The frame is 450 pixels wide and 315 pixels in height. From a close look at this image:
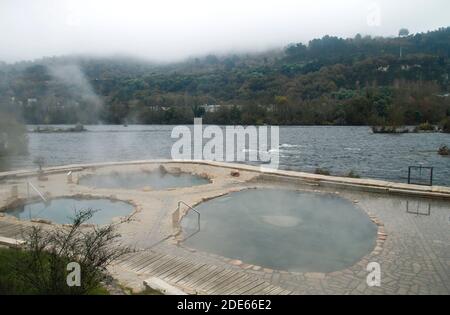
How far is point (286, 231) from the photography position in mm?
8531

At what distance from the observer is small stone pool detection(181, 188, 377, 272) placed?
271 inches

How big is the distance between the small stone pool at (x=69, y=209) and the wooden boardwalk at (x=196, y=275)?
10.4ft

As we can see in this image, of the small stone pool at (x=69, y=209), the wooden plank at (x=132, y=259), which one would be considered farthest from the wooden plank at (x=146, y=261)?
the small stone pool at (x=69, y=209)

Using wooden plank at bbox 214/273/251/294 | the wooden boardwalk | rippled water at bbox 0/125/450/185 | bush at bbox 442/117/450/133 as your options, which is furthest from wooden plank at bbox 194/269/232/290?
bush at bbox 442/117/450/133

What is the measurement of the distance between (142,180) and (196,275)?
10818mm

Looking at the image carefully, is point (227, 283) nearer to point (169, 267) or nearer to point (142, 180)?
point (169, 267)

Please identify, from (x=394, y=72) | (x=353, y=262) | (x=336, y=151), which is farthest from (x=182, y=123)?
(x=353, y=262)

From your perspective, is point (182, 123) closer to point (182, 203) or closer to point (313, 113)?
point (313, 113)

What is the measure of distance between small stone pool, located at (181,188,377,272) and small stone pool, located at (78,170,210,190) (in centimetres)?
383

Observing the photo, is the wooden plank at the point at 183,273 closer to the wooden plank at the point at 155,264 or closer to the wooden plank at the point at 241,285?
the wooden plank at the point at 155,264

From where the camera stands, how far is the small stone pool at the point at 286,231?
6.89 metres

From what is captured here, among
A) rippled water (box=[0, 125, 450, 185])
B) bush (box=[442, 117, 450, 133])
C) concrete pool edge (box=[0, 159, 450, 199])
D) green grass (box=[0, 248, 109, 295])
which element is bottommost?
rippled water (box=[0, 125, 450, 185])

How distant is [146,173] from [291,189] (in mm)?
7649

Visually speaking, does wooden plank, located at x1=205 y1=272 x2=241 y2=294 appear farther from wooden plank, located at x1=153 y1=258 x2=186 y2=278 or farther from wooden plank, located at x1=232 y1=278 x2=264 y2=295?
wooden plank, located at x1=153 y1=258 x2=186 y2=278
